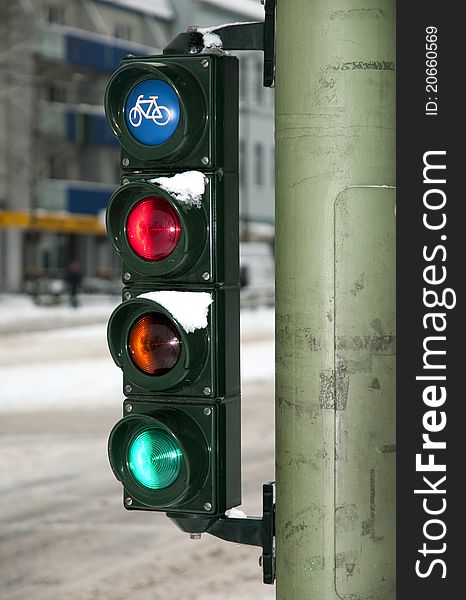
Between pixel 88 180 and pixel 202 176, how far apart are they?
56.7 metres

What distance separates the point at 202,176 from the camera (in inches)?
115

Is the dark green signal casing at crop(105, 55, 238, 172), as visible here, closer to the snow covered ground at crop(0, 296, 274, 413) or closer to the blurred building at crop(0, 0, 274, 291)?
the snow covered ground at crop(0, 296, 274, 413)

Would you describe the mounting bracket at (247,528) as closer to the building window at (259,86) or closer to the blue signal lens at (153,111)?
the blue signal lens at (153,111)

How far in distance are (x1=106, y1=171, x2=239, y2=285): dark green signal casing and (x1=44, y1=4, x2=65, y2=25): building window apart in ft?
181

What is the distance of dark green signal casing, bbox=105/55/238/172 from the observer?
2.91m

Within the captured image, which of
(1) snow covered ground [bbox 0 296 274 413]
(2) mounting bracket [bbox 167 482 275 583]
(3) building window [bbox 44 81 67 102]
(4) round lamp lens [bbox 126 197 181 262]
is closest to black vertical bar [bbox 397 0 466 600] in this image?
(2) mounting bracket [bbox 167 482 275 583]

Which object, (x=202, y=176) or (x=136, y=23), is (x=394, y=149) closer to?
(x=202, y=176)

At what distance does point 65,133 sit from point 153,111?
54122 millimetres

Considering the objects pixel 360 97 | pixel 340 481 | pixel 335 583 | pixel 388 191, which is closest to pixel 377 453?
pixel 340 481

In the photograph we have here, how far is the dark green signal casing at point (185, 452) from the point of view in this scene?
9.56 ft

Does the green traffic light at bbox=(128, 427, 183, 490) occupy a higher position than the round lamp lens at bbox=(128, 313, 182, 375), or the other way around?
the round lamp lens at bbox=(128, 313, 182, 375)

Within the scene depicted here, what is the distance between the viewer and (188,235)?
2867 mm

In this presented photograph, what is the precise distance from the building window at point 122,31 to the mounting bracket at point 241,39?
58.2 m

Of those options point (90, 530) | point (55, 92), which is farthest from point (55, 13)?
point (90, 530)
